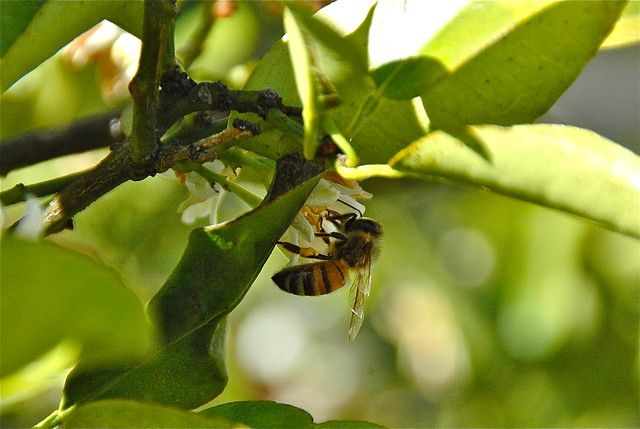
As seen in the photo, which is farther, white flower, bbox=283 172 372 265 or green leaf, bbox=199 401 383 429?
white flower, bbox=283 172 372 265

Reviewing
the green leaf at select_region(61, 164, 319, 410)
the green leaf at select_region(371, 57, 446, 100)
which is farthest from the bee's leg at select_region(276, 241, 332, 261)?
the green leaf at select_region(371, 57, 446, 100)

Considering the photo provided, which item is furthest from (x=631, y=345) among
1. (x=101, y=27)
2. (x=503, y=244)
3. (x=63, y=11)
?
(x=63, y=11)

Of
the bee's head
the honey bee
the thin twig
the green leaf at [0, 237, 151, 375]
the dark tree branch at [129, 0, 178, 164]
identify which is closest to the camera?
the green leaf at [0, 237, 151, 375]

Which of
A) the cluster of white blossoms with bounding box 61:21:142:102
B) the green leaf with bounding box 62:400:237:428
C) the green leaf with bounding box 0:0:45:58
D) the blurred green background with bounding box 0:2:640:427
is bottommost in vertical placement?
the blurred green background with bounding box 0:2:640:427

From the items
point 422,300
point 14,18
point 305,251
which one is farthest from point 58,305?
point 422,300

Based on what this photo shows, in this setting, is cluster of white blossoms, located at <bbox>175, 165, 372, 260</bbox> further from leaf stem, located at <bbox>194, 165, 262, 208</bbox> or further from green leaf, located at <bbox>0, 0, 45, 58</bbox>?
green leaf, located at <bbox>0, 0, 45, 58</bbox>

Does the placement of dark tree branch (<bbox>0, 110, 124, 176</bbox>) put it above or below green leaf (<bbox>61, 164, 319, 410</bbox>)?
below
